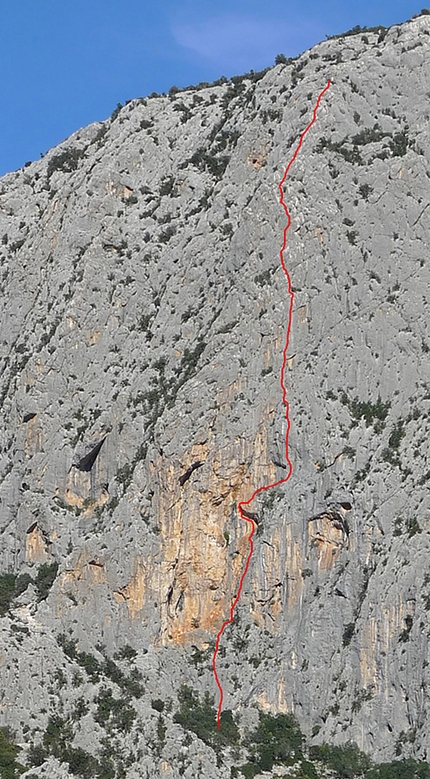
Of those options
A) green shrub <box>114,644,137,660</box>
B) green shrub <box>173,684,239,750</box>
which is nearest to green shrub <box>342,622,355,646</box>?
green shrub <box>173,684,239,750</box>

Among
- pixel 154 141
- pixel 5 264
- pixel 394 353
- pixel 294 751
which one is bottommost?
pixel 294 751

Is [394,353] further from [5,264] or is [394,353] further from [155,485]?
[5,264]

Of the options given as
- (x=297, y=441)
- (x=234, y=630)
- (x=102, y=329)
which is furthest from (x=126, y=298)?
(x=234, y=630)

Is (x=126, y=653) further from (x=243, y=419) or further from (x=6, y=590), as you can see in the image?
(x=243, y=419)

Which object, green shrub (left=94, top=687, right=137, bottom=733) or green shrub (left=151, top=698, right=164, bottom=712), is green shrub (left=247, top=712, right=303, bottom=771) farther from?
green shrub (left=94, top=687, right=137, bottom=733)

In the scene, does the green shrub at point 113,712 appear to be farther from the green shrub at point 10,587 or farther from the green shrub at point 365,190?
the green shrub at point 365,190

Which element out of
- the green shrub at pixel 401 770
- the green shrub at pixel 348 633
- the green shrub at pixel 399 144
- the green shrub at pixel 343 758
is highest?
the green shrub at pixel 399 144

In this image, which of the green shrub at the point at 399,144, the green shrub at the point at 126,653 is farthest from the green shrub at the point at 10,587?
the green shrub at the point at 399,144

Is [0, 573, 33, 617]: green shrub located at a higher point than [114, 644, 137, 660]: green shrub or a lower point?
higher
